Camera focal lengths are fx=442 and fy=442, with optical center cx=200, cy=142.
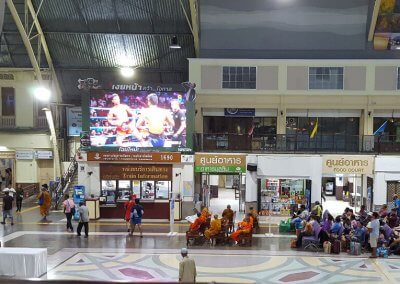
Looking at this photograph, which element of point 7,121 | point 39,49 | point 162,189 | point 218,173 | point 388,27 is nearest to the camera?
point 162,189

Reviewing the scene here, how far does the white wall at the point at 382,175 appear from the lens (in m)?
21.2

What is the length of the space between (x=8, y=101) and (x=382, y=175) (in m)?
22.5

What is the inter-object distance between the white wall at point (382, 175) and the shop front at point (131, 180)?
30.2ft

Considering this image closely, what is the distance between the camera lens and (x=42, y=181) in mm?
28234

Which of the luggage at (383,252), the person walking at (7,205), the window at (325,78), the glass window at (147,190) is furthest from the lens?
the window at (325,78)

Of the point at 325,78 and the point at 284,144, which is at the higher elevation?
the point at 325,78

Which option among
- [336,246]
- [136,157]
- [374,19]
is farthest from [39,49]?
[336,246]

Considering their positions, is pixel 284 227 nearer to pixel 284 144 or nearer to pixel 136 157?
pixel 284 144

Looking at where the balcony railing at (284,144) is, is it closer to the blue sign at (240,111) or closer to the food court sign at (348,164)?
the food court sign at (348,164)

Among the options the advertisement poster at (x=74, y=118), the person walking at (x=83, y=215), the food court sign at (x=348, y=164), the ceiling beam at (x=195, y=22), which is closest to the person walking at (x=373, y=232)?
the food court sign at (x=348, y=164)

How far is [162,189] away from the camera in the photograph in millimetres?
21531

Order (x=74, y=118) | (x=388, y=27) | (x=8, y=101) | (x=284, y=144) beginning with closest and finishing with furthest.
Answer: (x=284, y=144) < (x=388, y=27) < (x=8, y=101) < (x=74, y=118)

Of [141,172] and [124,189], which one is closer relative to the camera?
[141,172]

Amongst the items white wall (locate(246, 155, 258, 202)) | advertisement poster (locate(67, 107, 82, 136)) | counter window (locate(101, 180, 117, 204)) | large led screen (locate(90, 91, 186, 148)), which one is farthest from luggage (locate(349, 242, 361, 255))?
advertisement poster (locate(67, 107, 82, 136))
